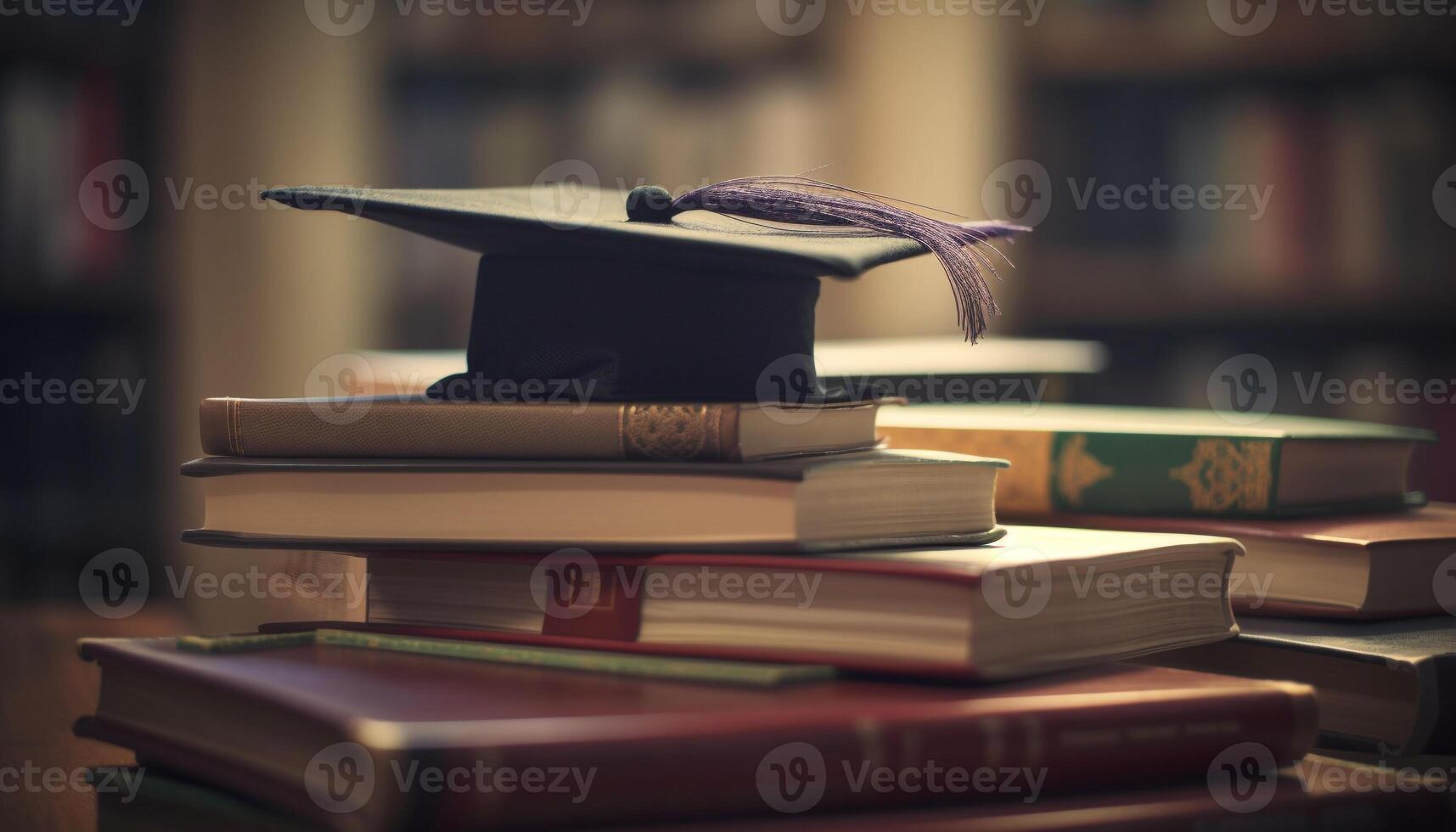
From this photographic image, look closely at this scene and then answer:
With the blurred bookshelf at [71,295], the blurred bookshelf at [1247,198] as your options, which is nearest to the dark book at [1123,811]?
the blurred bookshelf at [1247,198]

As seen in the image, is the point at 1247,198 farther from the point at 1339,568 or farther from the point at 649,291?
the point at 649,291

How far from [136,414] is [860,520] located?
1.87 m

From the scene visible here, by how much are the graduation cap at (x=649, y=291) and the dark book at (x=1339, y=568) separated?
21 centimetres

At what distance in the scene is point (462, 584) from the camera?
65 cm

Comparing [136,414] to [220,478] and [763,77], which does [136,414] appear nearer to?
[763,77]

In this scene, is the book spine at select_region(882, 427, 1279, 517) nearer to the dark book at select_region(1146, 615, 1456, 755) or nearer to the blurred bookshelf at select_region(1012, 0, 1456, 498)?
the dark book at select_region(1146, 615, 1456, 755)

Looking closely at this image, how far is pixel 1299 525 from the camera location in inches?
29.9

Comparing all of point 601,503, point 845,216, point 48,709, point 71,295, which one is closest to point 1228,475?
point 845,216

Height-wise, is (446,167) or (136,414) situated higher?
(446,167)

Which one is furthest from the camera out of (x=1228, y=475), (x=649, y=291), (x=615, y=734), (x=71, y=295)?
(x=71, y=295)

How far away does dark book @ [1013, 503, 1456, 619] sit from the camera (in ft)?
2.34

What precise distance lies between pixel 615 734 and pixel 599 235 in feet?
0.89

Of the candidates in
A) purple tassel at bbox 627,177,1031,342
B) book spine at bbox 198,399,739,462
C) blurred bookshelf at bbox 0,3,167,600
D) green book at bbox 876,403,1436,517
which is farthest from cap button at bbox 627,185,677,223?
blurred bookshelf at bbox 0,3,167,600

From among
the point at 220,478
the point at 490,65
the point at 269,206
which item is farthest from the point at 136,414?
the point at 220,478
